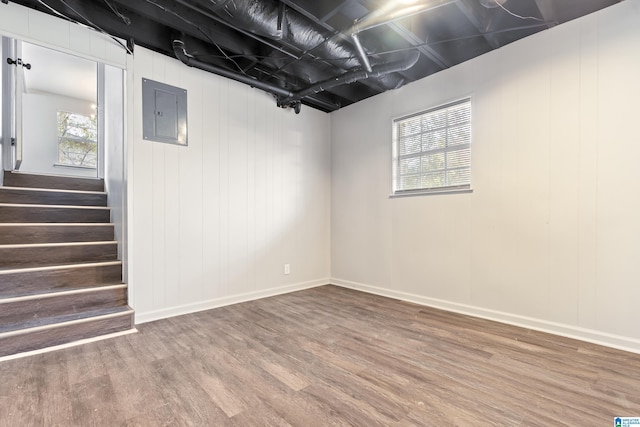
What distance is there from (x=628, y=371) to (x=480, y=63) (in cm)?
290

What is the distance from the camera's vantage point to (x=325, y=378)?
190 cm

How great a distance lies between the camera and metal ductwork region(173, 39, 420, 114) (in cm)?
297

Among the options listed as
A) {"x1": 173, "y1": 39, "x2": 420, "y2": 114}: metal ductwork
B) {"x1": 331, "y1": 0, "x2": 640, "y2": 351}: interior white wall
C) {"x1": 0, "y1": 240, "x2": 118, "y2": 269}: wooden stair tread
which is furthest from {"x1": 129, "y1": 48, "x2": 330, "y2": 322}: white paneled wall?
{"x1": 331, "y1": 0, "x2": 640, "y2": 351}: interior white wall

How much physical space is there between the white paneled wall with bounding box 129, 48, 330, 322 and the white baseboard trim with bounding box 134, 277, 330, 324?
0.5 inches

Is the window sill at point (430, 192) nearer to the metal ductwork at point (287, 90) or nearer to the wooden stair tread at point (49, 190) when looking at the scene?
the metal ductwork at point (287, 90)

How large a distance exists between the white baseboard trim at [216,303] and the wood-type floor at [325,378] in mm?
165

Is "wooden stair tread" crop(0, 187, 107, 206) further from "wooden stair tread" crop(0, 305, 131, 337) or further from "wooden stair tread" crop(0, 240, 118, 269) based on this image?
"wooden stair tread" crop(0, 305, 131, 337)

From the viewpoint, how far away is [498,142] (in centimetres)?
296

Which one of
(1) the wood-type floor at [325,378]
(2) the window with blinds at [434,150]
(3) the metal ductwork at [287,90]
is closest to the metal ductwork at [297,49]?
(3) the metal ductwork at [287,90]

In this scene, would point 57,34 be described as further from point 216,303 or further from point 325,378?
point 325,378

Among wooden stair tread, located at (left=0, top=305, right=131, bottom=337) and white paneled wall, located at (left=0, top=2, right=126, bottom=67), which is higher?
white paneled wall, located at (left=0, top=2, right=126, bottom=67)

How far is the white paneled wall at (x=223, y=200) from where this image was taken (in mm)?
3000

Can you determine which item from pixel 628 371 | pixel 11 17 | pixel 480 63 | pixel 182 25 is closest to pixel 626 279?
pixel 628 371

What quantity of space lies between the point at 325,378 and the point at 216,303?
6.54ft
